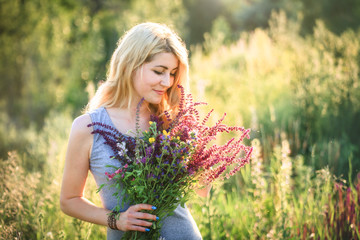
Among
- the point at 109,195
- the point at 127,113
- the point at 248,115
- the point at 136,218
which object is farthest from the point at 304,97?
the point at 136,218

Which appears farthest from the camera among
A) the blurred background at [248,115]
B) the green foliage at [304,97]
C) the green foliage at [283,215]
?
the green foliage at [304,97]

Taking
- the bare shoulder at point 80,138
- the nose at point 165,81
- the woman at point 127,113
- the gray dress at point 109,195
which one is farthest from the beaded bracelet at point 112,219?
the nose at point 165,81

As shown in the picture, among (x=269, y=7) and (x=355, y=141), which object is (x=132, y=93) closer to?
(x=355, y=141)

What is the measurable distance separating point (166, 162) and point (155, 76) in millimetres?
717

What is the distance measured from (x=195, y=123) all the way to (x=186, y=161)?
0.89 ft

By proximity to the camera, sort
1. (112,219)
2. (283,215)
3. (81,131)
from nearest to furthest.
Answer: (112,219), (81,131), (283,215)

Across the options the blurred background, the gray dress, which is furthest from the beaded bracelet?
the blurred background

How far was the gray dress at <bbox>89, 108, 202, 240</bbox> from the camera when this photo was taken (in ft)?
6.23

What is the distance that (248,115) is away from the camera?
5.62m

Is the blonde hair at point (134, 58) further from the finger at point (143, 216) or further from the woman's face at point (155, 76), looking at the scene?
the finger at point (143, 216)

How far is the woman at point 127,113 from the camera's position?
6.21 ft

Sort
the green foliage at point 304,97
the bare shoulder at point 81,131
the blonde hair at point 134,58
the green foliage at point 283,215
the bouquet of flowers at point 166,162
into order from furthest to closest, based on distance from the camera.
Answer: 1. the green foliage at point 304,97
2. the green foliage at point 283,215
3. the blonde hair at point 134,58
4. the bare shoulder at point 81,131
5. the bouquet of flowers at point 166,162

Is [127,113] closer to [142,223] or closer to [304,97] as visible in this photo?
[142,223]

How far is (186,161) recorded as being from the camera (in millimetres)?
1596
